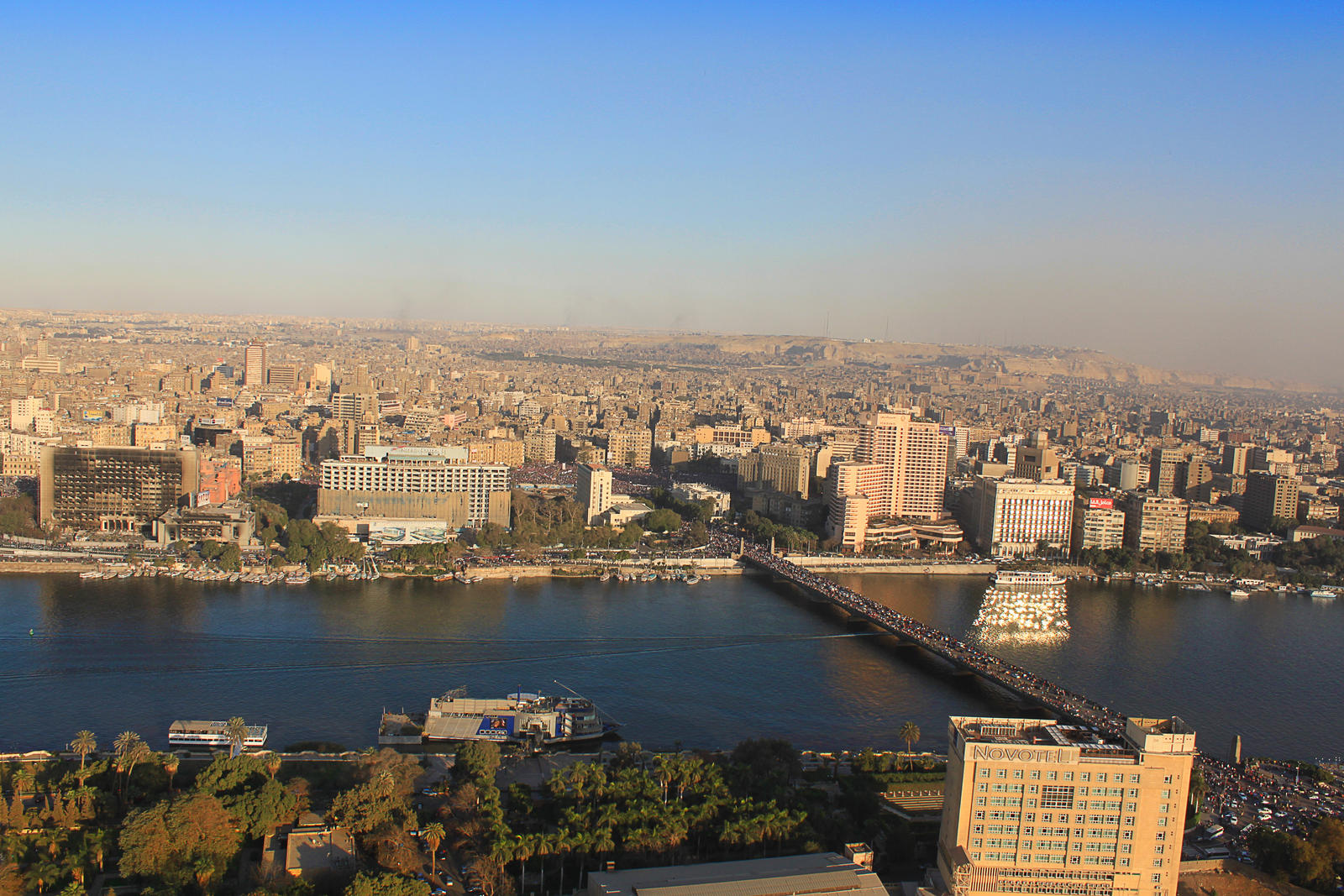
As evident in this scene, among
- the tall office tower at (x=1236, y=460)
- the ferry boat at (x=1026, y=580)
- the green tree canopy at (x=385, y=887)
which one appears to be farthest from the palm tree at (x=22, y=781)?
the tall office tower at (x=1236, y=460)

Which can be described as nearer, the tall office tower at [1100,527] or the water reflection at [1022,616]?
the water reflection at [1022,616]

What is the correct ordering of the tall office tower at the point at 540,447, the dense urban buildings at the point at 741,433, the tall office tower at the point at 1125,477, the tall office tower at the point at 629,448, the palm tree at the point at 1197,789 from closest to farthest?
1. the palm tree at the point at 1197,789
2. the dense urban buildings at the point at 741,433
3. the tall office tower at the point at 1125,477
4. the tall office tower at the point at 540,447
5. the tall office tower at the point at 629,448

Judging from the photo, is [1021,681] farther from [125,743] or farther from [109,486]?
[109,486]

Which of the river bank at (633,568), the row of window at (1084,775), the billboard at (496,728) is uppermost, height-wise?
the row of window at (1084,775)

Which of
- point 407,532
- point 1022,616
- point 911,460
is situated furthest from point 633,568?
point 911,460

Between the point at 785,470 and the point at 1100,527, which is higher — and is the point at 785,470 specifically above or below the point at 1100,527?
above

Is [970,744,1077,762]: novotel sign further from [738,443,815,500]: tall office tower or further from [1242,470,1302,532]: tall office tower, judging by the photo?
[1242,470,1302,532]: tall office tower

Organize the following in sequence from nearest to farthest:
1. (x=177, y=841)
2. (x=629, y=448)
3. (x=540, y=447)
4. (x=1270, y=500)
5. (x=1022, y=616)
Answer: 1. (x=177, y=841)
2. (x=1022, y=616)
3. (x=1270, y=500)
4. (x=540, y=447)
5. (x=629, y=448)

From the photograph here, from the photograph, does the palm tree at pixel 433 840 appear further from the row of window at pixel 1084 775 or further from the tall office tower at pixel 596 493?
the tall office tower at pixel 596 493
